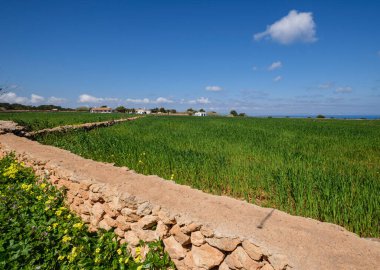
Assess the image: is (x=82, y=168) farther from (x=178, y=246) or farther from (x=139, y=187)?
(x=178, y=246)

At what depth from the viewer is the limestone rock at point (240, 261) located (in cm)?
275

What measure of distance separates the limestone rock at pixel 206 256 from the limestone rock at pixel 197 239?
52mm

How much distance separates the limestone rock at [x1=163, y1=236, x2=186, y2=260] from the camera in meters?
3.52

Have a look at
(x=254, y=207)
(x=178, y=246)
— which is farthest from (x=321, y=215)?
(x=178, y=246)

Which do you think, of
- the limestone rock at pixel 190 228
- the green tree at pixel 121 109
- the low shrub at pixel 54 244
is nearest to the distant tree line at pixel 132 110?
the green tree at pixel 121 109

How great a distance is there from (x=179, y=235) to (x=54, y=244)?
252 centimetres

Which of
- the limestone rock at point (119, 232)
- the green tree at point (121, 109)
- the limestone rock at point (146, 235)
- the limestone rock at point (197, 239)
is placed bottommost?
the limestone rock at point (119, 232)

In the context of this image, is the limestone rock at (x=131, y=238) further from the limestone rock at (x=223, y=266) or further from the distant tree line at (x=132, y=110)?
the distant tree line at (x=132, y=110)

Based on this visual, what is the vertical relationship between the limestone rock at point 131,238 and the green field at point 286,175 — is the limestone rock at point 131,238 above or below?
below

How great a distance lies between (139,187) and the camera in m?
4.93

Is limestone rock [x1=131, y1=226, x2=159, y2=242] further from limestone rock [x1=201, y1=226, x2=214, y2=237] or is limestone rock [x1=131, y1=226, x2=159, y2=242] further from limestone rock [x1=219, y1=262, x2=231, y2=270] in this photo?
limestone rock [x1=219, y1=262, x2=231, y2=270]

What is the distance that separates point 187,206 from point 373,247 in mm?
2378

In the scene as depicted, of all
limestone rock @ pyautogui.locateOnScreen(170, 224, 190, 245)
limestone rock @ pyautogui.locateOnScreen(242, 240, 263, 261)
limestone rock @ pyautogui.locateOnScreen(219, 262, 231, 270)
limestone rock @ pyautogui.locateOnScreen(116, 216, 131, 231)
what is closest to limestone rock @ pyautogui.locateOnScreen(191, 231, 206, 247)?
limestone rock @ pyautogui.locateOnScreen(170, 224, 190, 245)

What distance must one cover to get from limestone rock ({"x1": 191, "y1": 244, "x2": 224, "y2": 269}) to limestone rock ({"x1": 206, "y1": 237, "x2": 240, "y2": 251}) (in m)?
0.09
